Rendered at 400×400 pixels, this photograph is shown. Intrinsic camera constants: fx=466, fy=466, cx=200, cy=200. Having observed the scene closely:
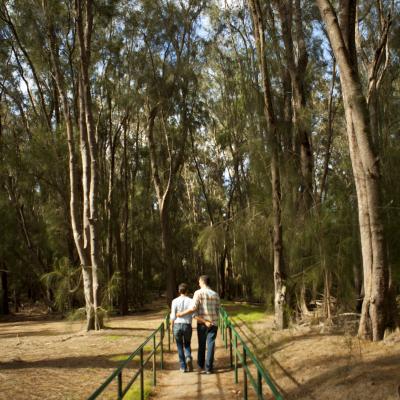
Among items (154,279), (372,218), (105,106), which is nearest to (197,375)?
(372,218)

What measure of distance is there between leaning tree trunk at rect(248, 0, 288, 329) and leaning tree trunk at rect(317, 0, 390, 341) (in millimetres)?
3369

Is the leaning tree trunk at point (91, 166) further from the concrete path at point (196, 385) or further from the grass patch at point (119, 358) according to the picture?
the concrete path at point (196, 385)

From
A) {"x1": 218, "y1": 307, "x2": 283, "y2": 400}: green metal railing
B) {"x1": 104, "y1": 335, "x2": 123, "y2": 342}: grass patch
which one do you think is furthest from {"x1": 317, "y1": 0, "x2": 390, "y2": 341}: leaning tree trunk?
{"x1": 104, "y1": 335, "x2": 123, "y2": 342}: grass patch

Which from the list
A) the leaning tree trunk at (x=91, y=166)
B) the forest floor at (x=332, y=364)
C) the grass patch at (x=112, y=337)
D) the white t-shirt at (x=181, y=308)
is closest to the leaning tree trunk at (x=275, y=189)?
the forest floor at (x=332, y=364)

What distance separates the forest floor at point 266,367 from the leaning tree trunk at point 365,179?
462mm

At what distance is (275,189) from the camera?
444 inches

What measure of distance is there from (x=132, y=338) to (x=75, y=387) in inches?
224

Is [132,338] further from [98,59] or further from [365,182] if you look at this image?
[98,59]

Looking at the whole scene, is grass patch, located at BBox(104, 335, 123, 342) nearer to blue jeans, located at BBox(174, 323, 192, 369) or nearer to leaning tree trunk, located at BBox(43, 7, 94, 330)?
leaning tree trunk, located at BBox(43, 7, 94, 330)

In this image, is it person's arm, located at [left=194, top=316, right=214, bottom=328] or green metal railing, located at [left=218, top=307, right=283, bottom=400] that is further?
person's arm, located at [left=194, top=316, right=214, bottom=328]

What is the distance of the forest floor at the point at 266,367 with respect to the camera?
562 cm

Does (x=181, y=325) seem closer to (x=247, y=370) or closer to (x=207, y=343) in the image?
(x=207, y=343)

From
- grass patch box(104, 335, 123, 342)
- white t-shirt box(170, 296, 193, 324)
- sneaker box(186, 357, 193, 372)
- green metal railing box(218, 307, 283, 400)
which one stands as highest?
white t-shirt box(170, 296, 193, 324)

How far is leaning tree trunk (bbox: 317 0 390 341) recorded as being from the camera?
7.20 meters
